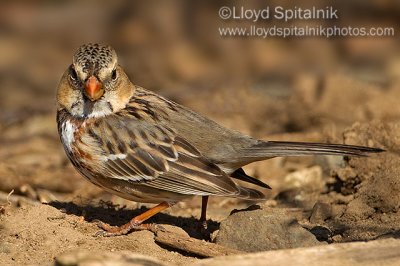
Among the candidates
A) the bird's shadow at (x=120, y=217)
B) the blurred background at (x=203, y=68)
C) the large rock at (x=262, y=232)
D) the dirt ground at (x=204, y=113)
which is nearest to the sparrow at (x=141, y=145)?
the bird's shadow at (x=120, y=217)

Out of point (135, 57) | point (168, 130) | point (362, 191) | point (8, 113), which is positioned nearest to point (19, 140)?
point (8, 113)

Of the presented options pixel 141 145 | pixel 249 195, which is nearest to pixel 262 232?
pixel 249 195

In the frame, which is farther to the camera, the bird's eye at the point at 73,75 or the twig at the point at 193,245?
the bird's eye at the point at 73,75

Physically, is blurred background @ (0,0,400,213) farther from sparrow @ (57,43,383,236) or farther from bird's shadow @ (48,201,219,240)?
sparrow @ (57,43,383,236)

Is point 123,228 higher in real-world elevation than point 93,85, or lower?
lower

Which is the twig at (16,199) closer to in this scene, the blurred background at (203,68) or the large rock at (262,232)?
the blurred background at (203,68)

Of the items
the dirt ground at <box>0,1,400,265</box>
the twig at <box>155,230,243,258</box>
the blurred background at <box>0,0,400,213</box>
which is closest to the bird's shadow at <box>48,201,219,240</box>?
the dirt ground at <box>0,1,400,265</box>

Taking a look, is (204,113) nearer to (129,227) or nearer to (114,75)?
(114,75)
